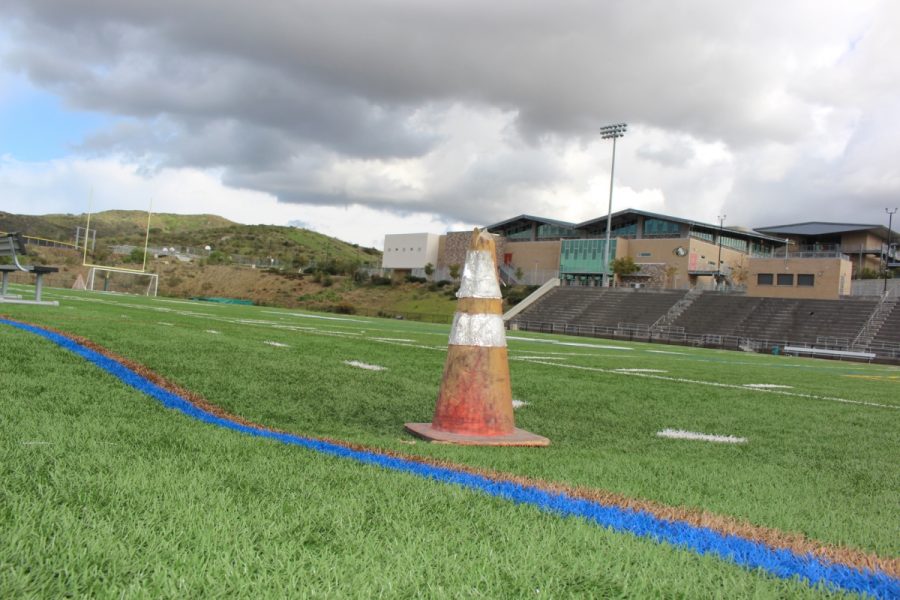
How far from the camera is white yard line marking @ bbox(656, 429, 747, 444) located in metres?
6.20

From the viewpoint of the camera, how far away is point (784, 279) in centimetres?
5344

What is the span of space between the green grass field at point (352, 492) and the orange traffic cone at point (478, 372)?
15.4 inches

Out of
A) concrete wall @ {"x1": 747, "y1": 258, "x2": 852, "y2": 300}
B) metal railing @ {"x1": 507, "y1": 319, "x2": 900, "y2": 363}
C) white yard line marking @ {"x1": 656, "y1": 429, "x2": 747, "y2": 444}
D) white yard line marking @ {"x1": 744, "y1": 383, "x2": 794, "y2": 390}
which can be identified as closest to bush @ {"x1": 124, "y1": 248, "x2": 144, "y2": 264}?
metal railing @ {"x1": 507, "y1": 319, "x2": 900, "y2": 363}

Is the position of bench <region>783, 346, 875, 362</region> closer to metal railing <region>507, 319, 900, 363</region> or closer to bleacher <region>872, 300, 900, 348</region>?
metal railing <region>507, 319, 900, 363</region>

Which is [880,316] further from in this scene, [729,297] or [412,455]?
[412,455]

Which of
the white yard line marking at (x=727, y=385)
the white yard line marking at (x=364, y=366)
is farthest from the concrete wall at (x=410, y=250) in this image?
the white yard line marking at (x=364, y=366)

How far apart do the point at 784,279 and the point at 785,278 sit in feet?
0.36

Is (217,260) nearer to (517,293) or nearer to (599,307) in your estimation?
(517,293)

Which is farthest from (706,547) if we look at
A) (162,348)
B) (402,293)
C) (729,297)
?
(402,293)

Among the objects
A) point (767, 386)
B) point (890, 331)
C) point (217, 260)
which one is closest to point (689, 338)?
point (890, 331)

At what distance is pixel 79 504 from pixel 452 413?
11.0 ft

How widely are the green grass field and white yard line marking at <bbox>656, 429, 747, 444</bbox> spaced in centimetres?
16

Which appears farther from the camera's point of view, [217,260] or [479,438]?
[217,260]

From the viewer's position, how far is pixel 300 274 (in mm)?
80375
